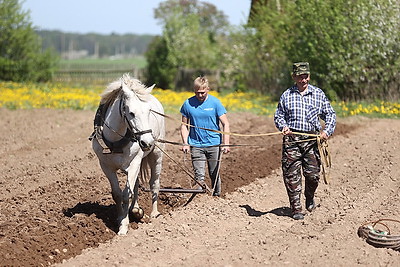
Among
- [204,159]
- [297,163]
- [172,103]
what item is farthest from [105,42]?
[297,163]

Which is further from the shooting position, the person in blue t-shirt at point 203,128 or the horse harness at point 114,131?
the person in blue t-shirt at point 203,128

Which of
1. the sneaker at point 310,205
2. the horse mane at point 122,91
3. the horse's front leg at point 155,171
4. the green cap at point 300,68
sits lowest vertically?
the sneaker at point 310,205

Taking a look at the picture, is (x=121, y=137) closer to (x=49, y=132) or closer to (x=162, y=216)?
(x=162, y=216)

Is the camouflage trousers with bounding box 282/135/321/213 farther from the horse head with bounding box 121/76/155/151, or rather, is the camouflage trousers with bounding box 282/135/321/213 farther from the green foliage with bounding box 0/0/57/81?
the green foliage with bounding box 0/0/57/81

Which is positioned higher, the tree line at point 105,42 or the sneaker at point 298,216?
the sneaker at point 298,216

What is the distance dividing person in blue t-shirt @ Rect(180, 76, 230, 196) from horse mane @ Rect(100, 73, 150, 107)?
1.04 metres

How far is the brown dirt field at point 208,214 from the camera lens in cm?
709

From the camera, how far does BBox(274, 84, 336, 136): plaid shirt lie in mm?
8633

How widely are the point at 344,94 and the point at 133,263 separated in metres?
16.5

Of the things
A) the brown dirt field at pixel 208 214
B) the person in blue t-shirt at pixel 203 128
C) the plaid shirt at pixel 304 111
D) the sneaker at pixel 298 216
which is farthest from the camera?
the person in blue t-shirt at pixel 203 128

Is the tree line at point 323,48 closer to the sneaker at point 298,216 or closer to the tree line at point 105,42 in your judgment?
the sneaker at point 298,216

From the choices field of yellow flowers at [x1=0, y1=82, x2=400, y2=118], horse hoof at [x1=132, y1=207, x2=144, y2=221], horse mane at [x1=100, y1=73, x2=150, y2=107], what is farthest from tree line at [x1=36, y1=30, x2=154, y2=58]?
horse mane at [x1=100, y1=73, x2=150, y2=107]

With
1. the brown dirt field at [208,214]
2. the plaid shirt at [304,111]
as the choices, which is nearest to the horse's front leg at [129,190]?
the brown dirt field at [208,214]

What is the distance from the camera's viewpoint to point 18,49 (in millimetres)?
38875
